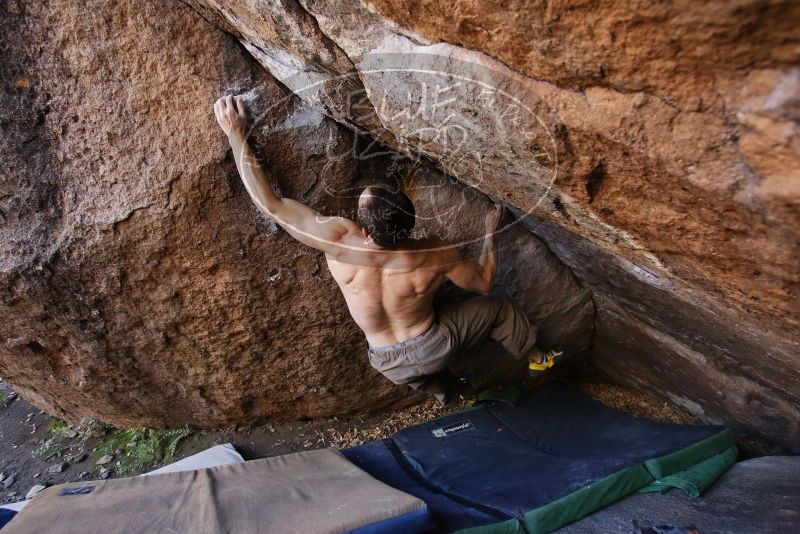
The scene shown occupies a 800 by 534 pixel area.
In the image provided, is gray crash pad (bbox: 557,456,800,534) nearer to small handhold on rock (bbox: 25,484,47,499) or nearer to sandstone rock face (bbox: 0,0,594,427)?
sandstone rock face (bbox: 0,0,594,427)

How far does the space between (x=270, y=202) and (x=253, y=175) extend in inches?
5.1

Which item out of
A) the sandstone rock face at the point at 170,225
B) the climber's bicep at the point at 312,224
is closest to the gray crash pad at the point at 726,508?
the sandstone rock face at the point at 170,225

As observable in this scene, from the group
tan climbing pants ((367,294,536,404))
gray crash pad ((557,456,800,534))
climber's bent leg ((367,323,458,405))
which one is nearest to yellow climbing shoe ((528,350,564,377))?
tan climbing pants ((367,294,536,404))

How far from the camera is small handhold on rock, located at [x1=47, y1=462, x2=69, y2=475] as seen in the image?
324 centimetres

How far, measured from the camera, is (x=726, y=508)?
230 centimetres

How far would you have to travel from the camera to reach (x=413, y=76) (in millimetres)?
1675

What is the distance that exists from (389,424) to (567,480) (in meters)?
1.33

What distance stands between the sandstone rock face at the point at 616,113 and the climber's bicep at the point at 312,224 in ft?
1.40

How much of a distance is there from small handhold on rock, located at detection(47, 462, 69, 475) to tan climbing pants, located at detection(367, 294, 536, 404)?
204cm

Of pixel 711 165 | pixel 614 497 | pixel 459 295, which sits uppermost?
pixel 711 165

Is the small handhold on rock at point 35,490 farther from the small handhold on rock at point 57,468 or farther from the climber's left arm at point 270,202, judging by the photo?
the climber's left arm at point 270,202

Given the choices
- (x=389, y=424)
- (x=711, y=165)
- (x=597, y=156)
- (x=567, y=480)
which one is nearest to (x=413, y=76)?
(x=597, y=156)

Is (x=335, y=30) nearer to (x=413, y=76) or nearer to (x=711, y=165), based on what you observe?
(x=413, y=76)

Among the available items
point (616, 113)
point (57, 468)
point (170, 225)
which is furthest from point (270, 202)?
point (57, 468)
